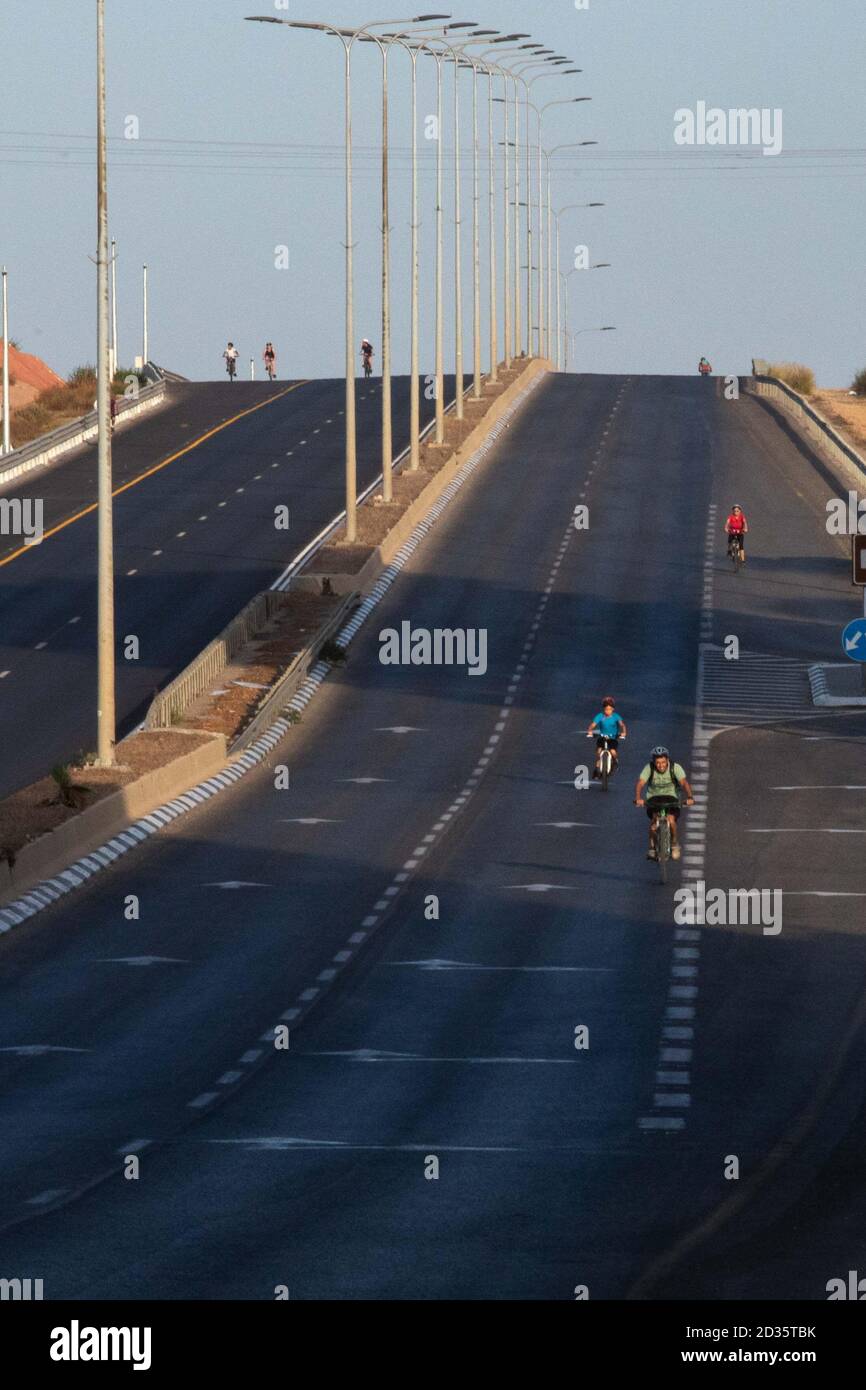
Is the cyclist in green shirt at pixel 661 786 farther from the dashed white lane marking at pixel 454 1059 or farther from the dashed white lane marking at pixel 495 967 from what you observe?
the dashed white lane marking at pixel 454 1059

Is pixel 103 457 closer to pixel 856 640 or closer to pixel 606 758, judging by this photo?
pixel 606 758

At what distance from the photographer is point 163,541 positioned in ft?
232

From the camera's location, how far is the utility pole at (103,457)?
3828 centimetres

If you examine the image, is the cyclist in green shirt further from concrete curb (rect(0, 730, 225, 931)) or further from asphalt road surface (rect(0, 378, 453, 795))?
asphalt road surface (rect(0, 378, 453, 795))

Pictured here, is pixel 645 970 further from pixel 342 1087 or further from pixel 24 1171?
pixel 24 1171

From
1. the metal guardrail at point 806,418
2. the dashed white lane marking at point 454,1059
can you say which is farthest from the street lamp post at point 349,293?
the dashed white lane marking at point 454,1059

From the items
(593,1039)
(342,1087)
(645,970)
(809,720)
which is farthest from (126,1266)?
(809,720)

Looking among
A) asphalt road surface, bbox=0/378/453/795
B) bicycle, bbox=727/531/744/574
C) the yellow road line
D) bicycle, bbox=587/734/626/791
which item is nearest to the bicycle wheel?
bicycle, bbox=587/734/626/791

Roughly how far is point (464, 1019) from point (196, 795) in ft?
52.6

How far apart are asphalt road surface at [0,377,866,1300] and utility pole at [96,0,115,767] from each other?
2.08 m

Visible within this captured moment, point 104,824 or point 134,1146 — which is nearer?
point 134,1146

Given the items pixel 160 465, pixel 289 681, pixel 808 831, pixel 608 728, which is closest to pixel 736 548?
pixel 289 681

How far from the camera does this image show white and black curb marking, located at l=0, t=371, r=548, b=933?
102 feet

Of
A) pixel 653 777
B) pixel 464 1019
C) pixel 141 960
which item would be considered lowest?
pixel 141 960
